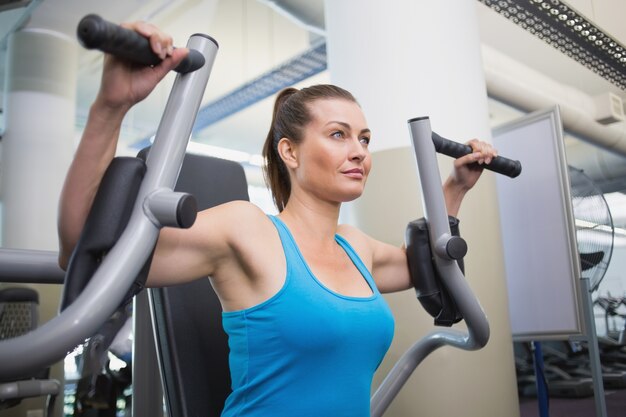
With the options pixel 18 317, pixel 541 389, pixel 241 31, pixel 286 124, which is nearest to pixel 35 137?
pixel 18 317

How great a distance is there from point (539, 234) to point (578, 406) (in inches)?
108

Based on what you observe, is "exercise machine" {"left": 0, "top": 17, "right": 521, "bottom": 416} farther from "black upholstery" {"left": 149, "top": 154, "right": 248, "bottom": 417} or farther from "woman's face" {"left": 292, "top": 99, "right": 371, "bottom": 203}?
"woman's face" {"left": 292, "top": 99, "right": 371, "bottom": 203}

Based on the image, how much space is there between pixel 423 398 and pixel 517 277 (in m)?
0.67

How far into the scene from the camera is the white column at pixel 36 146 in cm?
315

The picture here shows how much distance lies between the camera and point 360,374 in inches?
38.6

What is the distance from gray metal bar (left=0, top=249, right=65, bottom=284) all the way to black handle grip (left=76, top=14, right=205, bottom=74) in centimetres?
42

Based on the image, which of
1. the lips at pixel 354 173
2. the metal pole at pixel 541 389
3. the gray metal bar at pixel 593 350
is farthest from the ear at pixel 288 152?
the metal pole at pixel 541 389

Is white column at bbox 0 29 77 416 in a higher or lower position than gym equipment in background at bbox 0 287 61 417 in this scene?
higher

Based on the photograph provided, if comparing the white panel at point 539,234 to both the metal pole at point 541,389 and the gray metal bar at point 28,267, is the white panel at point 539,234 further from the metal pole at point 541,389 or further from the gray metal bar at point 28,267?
the gray metal bar at point 28,267

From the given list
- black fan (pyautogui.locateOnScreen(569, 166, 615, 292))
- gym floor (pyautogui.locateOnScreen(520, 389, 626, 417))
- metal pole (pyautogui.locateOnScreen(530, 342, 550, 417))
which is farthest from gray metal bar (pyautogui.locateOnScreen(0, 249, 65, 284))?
gym floor (pyautogui.locateOnScreen(520, 389, 626, 417))

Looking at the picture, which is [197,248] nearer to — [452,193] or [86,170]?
[86,170]

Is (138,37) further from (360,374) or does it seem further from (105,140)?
(360,374)

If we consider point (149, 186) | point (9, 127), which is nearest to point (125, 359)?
point (9, 127)

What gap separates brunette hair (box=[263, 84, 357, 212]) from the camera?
3.83 ft
